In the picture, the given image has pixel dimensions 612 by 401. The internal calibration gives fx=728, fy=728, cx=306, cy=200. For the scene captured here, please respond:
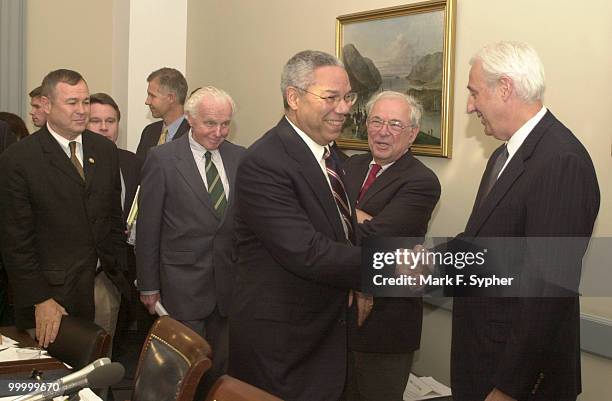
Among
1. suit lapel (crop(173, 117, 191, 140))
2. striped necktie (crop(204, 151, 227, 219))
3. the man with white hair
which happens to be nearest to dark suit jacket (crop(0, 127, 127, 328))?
the man with white hair

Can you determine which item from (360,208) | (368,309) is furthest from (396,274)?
(360,208)

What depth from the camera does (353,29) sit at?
440cm

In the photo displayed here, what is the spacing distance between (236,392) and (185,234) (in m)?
1.74

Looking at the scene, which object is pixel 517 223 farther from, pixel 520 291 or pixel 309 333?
pixel 309 333

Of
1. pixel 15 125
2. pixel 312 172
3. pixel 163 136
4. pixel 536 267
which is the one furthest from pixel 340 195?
pixel 15 125

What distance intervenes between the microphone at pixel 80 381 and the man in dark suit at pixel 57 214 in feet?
6.44

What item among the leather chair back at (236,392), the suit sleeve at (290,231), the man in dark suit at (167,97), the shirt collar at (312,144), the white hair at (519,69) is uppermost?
the man in dark suit at (167,97)

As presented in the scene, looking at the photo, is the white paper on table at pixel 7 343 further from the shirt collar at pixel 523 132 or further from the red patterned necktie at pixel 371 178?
the shirt collar at pixel 523 132

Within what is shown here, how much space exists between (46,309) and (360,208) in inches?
60.4

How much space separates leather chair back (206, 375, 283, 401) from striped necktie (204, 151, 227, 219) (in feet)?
5.61

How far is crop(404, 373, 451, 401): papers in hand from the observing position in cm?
335

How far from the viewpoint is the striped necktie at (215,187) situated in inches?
142

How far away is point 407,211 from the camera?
2.88 m

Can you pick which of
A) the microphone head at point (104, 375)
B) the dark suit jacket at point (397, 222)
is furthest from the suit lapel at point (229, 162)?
the microphone head at point (104, 375)
